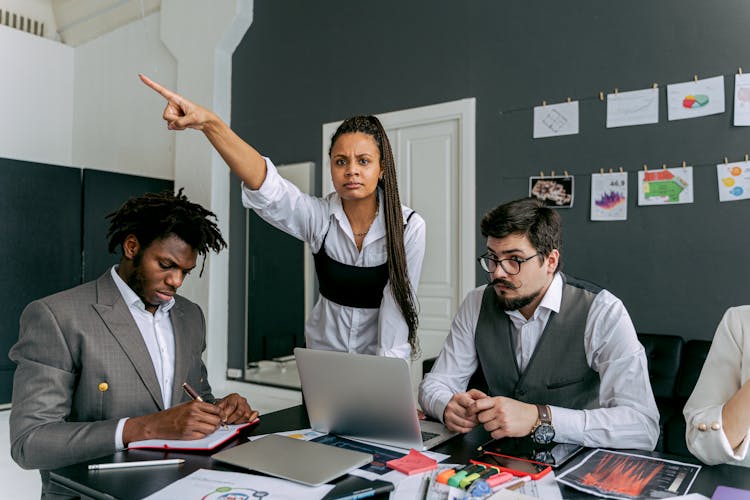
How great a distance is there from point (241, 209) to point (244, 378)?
1496mm

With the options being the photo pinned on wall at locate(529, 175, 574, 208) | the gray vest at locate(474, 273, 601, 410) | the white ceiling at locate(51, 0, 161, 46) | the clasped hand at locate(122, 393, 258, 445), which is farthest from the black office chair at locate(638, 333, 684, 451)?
the white ceiling at locate(51, 0, 161, 46)

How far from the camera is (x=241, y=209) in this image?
18.0 ft

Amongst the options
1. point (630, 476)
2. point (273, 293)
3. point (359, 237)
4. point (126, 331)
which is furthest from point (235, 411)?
point (273, 293)

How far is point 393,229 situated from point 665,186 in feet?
7.08

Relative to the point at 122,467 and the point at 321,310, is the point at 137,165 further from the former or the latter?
the point at 122,467

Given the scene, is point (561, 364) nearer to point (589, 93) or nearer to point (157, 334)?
point (157, 334)

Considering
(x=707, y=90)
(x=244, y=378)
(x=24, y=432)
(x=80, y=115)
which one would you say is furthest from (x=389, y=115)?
→ (x=80, y=115)

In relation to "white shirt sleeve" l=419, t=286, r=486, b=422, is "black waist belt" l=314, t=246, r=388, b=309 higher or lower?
higher

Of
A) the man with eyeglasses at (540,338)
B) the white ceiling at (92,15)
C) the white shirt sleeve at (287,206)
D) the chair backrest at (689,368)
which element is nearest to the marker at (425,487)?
the man with eyeglasses at (540,338)

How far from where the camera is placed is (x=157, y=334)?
68.4 inches

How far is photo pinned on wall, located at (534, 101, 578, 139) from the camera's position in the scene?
12.3 ft

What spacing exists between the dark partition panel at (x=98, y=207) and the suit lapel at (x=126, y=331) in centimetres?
396

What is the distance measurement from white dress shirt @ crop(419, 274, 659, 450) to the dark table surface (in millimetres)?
138

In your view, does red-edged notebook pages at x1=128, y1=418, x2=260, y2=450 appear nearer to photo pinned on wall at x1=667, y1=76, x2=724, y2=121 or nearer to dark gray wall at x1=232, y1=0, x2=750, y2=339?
dark gray wall at x1=232, y1=0, x2=750, y2=339
